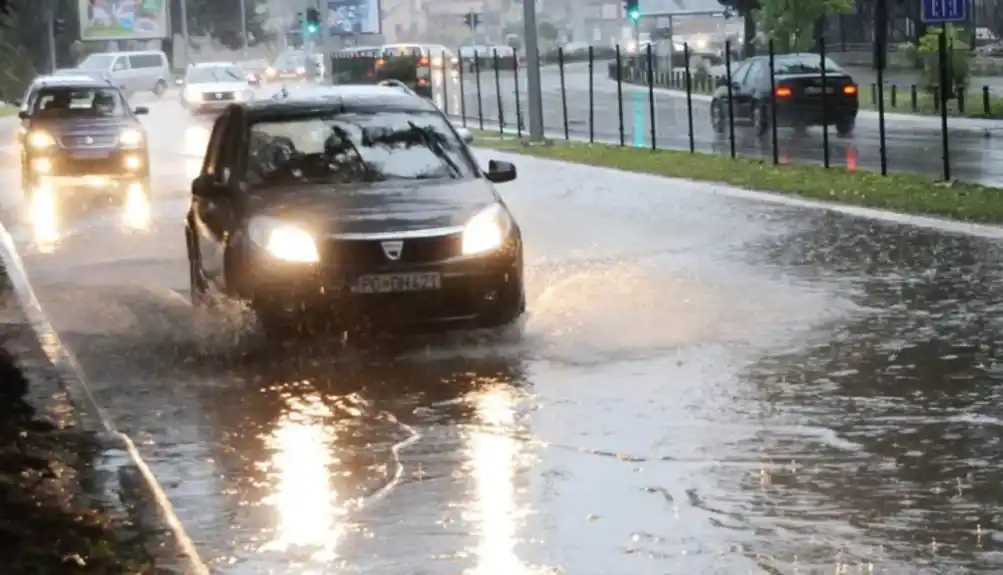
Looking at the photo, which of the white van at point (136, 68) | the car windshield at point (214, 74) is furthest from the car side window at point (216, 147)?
the white van at point (136, 68)

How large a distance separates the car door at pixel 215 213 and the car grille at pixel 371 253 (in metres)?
1.25

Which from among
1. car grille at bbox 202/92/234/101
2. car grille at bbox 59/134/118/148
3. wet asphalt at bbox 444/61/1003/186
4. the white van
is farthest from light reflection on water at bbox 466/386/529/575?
the white van

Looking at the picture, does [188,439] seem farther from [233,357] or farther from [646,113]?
[646,113]

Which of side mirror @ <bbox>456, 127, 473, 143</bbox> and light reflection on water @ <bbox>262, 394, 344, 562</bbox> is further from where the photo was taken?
side mirror @ <bbox>456, 127, 473, 143</bbox>

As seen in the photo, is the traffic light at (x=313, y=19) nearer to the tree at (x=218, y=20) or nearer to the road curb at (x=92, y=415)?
the road curb at (x=92, y=415)

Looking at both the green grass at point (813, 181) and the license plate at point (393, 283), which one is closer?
the license plate at point (393, 283)

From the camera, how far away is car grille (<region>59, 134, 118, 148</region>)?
2848cm

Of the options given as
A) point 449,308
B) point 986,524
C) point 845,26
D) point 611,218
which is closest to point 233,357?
point 449,308

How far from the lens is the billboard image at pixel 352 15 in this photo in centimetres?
9776

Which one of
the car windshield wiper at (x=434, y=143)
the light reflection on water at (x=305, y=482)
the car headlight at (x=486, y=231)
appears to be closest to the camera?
the light reflection on water at (x=305, y=482)

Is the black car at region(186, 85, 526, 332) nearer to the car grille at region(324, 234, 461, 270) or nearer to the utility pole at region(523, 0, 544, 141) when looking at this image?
the car grille at region(324, 234, 461, 270)

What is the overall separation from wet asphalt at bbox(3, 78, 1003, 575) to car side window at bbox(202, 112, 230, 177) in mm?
1084

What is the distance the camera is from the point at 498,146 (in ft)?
110

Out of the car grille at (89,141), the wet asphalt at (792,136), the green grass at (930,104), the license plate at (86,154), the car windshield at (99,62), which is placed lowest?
the green grass at (930,104)
